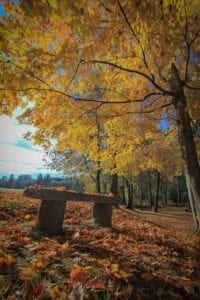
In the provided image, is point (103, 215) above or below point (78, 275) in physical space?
above

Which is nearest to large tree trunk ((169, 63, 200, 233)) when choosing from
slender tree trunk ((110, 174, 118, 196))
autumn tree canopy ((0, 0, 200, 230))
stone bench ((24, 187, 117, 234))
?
autumn tree canopy ((0, 0, 200, 230))

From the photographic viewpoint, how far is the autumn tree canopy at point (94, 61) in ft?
7.59

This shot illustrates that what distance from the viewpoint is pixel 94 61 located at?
2.99 meters

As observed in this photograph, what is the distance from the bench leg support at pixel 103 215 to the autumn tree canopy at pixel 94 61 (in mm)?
1491

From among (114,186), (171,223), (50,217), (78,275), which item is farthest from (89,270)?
(114,186)

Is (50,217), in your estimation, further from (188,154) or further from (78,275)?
(188,154)

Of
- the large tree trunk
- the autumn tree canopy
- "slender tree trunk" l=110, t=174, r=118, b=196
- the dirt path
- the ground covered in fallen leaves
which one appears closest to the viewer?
the ground covered in fallen leaves

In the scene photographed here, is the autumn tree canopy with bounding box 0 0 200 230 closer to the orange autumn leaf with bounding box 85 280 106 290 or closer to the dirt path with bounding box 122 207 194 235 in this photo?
the orange autumn leaf with bounding box 85 280 106 290

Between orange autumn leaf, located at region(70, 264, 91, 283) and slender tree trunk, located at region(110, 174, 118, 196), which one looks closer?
orange autumn leaf, located at region(70, 264, 91, 283)

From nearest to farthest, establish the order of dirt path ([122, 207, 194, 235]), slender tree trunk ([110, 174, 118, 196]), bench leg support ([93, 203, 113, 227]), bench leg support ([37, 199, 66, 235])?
bench leg support ([37, 199, 66, 235]) < bench leg support ([93, 203, 113, 227]) < dirt path ([122, 207, 194, 235]) < slender tree trunk ([110, 174, 118, 196])

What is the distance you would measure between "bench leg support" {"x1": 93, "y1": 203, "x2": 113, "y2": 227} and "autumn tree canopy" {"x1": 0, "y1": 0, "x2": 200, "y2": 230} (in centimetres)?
149

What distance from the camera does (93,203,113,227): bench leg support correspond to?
15.0ft

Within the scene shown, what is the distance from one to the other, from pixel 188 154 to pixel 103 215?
2.75m

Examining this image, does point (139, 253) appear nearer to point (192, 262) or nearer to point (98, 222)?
point (192, 262)
